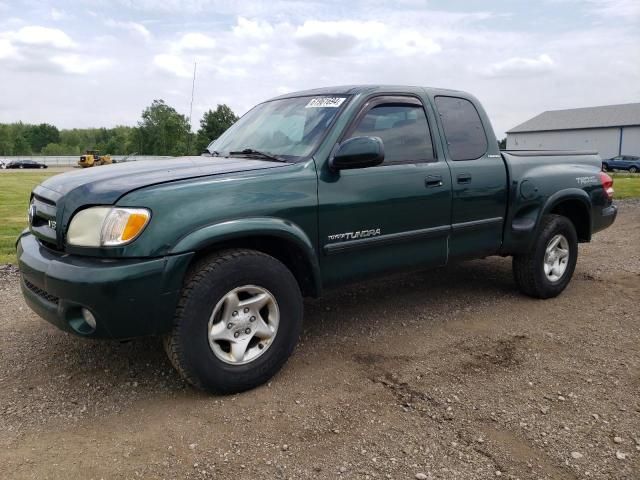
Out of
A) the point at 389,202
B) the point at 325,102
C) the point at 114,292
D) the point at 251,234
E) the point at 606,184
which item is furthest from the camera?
the point at 606,184

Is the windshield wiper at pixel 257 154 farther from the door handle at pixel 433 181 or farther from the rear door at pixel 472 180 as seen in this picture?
the rear door at pixel 472 180

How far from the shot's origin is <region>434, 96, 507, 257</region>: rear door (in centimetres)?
435

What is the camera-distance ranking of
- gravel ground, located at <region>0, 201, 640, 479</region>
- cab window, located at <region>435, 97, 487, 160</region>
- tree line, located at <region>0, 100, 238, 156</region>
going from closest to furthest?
gravel ground, located at <region>0, 201, 640, 479</region> < cab window, located at <region>435, 97, 487, 160</region> < tree line, located at <region>0, 100, 238, 156</region>

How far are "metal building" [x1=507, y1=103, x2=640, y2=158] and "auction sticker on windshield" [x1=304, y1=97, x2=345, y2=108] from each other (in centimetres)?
5348

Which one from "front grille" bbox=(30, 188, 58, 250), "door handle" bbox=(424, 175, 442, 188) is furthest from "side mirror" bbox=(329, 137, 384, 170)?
"front grille" bbox=(30, 188, 58, 250)

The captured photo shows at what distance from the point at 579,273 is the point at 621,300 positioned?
1.06 metres

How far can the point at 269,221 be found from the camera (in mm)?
3240

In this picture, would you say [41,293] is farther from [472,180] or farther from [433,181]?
[472,180]

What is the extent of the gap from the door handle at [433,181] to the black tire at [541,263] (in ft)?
4.70

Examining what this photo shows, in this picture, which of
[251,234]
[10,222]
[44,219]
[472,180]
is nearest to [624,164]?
[10,222]

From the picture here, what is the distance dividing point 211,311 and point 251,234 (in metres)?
0.49

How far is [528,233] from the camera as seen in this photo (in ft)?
16.1

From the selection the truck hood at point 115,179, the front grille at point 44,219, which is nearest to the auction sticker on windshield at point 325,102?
the truck hood at point 115,179

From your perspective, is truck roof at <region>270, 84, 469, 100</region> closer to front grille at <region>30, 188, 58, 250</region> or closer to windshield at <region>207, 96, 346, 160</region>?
windshield at <region>207, 96, 346, 160</region>
